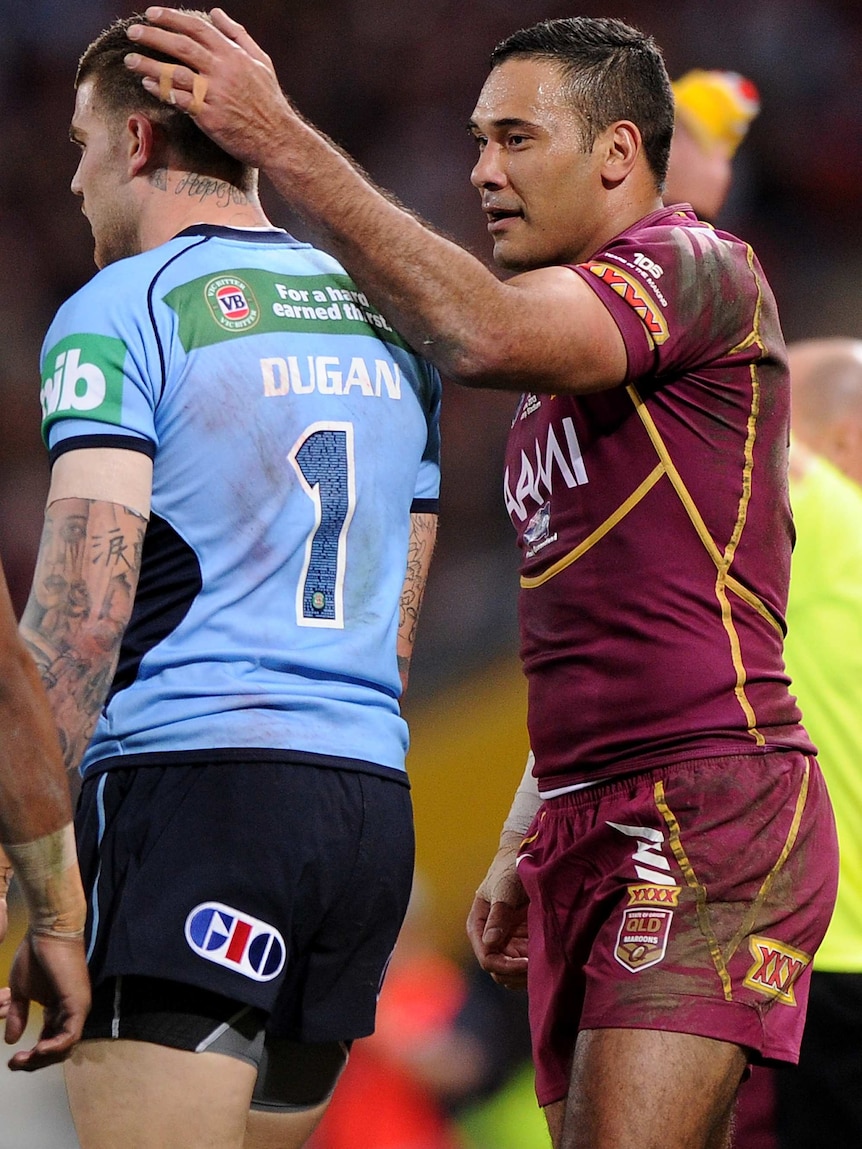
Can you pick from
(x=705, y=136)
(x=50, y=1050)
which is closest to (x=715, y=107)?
(x=705, y=136)

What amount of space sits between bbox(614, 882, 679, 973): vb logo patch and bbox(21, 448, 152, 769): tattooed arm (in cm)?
92

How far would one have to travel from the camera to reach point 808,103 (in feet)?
26.8

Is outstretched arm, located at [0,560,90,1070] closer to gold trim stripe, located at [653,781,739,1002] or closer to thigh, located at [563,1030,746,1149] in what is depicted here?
thigh, located at [563,1030,746,1149]

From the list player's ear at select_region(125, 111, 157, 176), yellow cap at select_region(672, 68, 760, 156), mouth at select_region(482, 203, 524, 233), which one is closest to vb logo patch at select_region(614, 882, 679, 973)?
mouth at select_region(482, 203, 524, 233)

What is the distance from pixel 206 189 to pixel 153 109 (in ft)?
0.52

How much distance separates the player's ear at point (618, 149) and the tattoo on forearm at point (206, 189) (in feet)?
2.32

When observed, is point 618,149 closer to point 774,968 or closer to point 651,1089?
point 774,968

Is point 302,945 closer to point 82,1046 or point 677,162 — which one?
point 82,1046

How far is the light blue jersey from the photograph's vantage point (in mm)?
2174

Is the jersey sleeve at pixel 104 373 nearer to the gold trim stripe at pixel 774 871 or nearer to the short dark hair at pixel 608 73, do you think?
the short dark hair at pixel 608 73

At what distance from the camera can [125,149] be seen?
2490 mm

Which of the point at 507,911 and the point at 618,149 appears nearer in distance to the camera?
the point at 618,149

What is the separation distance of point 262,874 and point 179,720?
252 millimetres

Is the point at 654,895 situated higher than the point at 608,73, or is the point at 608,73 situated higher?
the point at 608,73
